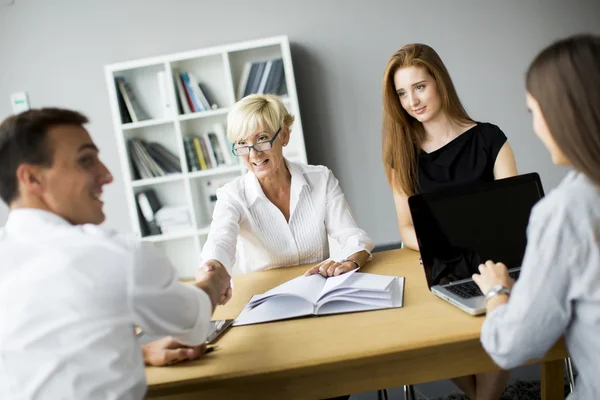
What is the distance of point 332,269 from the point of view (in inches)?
67.8

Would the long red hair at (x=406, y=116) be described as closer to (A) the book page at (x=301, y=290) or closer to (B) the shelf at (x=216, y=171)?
(A) the book page at (x=301, y=290)

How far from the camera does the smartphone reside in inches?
54.6

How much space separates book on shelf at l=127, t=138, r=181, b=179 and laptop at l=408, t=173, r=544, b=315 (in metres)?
2.96

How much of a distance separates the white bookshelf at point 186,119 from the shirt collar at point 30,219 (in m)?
2.94

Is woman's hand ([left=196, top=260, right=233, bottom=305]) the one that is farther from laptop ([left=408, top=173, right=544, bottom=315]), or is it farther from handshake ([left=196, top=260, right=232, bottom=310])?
laptop ([left=408, top=173, right=544, bottom=315])

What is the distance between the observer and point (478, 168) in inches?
85.4

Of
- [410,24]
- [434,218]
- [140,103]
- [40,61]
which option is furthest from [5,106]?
[434,218]

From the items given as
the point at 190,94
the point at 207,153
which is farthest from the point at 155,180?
the point at 190,94

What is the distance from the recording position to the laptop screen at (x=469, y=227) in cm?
149

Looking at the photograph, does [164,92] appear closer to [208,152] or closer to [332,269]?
[208,152]

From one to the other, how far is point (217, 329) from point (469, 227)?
72cm

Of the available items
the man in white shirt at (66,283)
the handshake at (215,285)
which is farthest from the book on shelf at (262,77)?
the man in white shirt at (66,283)

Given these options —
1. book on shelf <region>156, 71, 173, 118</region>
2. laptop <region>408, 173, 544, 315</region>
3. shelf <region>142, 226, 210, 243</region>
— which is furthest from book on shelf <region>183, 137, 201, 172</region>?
laptop <region>408, 173, 544, 315</region>

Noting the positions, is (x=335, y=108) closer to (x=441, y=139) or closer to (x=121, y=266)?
(x=441, y=139)
